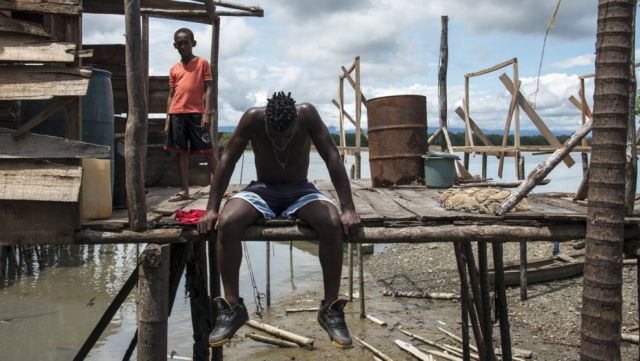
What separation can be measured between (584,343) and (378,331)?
698cm

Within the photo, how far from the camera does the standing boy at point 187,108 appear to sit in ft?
19.6

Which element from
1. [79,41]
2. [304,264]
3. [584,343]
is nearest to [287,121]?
[79,41]

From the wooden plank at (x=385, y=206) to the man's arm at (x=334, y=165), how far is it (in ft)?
1.27

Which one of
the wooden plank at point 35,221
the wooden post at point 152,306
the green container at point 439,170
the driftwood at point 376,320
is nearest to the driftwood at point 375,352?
the driftwood at point 376,320

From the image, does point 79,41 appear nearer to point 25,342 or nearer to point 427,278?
point 25,342

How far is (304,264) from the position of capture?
17.6m

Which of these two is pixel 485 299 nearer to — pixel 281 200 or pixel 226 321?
pixel 281 200

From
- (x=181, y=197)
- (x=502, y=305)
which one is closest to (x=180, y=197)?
(x=181, y=197)

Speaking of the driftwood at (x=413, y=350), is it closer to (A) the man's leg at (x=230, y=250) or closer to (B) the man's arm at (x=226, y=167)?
(A) the man's leg at (x=230, y=250)

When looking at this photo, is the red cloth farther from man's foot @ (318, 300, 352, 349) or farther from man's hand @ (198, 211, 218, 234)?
man's foot @ (318, 300, 352, 349)

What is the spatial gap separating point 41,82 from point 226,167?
4.53ft

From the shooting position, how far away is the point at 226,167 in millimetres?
4129

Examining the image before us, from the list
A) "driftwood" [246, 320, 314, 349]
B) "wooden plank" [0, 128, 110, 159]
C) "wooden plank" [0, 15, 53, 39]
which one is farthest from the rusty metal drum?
"wooden plank" [0, 15, 53, 39]

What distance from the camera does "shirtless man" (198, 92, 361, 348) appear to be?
3873 millimetres
